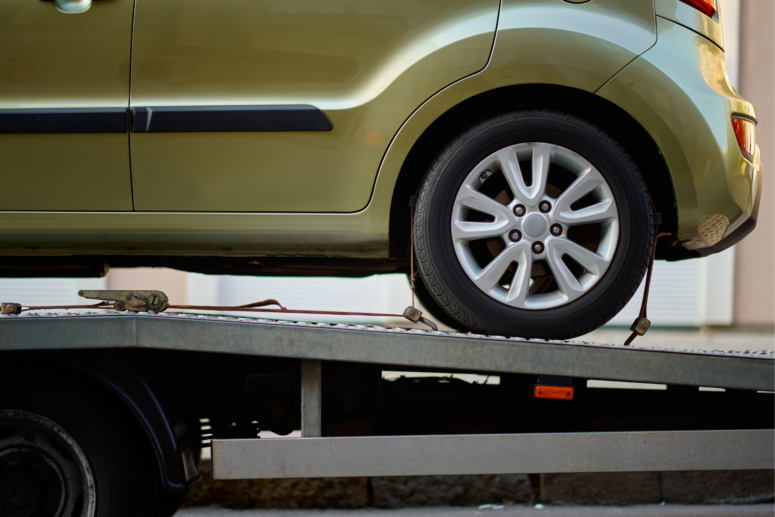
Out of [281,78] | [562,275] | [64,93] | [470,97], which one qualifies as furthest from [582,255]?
[64,93]

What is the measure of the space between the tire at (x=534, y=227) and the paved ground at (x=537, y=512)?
4.50 ft

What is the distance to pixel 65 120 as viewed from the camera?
175 centimetres

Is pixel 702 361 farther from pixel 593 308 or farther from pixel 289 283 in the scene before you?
pixel 289 283

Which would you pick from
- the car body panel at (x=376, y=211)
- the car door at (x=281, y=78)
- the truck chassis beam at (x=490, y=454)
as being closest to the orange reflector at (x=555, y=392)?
the truck chassis beam at (x=490, y=454)

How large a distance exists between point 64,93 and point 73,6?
0.27 metres

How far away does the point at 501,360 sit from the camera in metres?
1.52

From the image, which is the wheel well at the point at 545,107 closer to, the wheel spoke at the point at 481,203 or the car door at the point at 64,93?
the wheel spoke at the point at 481,203

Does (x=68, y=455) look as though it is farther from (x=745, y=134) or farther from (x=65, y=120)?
(x=745, y=134)

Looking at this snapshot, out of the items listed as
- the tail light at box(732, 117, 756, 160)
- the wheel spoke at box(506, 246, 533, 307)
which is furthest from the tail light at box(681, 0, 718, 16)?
the wheel spoke at box(506, 246, 533, 307)

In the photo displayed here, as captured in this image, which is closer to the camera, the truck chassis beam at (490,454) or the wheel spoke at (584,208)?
the truck chassis beam at (490,454)

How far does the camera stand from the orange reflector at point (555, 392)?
1505 millimetres

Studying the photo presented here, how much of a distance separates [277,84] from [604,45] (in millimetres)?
1014

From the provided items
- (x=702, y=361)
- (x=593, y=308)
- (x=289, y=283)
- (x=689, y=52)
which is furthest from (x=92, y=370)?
(x=289, y=283)

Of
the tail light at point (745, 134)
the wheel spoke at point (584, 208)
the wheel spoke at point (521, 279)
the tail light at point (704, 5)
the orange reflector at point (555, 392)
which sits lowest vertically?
the orange reflector at point (555, 392)
